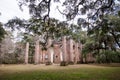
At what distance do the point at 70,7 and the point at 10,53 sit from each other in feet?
104

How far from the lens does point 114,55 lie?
29.0 meters

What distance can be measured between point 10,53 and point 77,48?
17.2 metres

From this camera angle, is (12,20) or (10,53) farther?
(10,53)

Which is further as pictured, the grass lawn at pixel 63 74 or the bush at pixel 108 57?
the bush at pixel 108 57

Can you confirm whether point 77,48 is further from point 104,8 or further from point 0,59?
point 104,8

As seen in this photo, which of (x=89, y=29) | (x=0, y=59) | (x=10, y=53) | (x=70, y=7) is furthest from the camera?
(x=10, y=53)

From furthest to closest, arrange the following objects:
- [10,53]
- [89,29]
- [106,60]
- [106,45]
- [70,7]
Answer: [10,53] → [106,60] → [106,45] → [89,29] → [70,7]

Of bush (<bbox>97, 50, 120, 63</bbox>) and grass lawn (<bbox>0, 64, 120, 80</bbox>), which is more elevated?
bush (<bbox>97, 50, 120, 63</bbox>)

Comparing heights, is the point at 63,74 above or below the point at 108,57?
below

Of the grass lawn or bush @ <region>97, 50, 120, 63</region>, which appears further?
bush @ <region>97, 50, 120, 63</region>

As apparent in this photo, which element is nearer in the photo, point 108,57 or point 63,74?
point 63,74

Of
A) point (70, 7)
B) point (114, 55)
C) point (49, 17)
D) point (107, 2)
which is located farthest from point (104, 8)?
point (114, 55)

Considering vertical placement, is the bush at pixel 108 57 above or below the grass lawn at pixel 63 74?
above

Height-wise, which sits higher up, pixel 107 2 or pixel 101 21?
pixel 107 2
